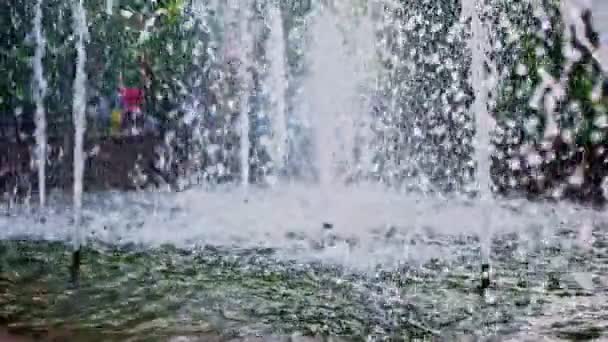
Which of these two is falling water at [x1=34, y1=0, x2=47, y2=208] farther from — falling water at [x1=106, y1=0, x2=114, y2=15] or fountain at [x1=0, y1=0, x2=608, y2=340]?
falling water at [x1=106, y1=0, x2=114, y2=15]

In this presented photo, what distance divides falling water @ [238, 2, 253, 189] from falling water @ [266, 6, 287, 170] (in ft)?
1.09

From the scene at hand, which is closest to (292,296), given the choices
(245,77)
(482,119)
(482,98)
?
(482,119)

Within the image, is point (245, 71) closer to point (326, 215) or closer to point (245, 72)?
point (245, 72)

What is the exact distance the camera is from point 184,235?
7742 mm

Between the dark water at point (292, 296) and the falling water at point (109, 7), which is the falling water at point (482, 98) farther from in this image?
the falling water at point (109, 7)

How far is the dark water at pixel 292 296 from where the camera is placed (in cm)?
470

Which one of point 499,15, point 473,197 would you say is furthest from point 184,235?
point 499,15

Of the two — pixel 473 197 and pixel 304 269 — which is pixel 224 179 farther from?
pixel 304 269

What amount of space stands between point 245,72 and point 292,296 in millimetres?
9642

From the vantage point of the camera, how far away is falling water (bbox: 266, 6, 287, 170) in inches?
527

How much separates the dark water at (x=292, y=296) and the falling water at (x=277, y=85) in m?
6.44

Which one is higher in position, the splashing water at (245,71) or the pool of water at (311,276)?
the splashing water at (245,71)

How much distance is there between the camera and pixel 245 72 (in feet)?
48.4

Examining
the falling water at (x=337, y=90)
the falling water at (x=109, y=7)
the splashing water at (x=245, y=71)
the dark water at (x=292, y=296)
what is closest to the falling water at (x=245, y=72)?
the splashing water at (x=245, y=71)
